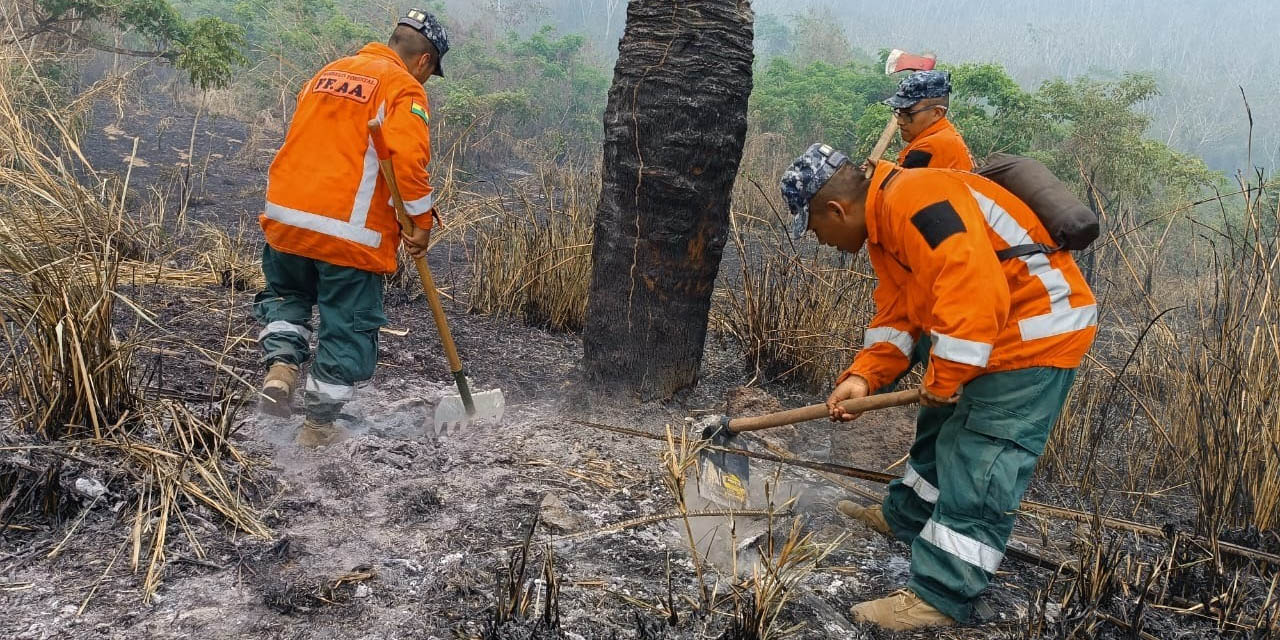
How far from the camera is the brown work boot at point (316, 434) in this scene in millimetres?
3318

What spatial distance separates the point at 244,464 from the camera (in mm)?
2639

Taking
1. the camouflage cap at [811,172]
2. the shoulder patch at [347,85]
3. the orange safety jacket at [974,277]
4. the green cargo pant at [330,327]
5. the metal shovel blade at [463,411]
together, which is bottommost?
the metal shovel blade at [463,411]

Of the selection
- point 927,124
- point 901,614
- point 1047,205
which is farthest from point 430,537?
point 927,124

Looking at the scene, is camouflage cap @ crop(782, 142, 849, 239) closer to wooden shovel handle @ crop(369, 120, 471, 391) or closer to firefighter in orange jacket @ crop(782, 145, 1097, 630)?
firefighter in orange jacket @ crop(782, 145, 1097, 630)

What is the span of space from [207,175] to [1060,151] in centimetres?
918

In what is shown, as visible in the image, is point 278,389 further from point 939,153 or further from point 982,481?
point 939,153

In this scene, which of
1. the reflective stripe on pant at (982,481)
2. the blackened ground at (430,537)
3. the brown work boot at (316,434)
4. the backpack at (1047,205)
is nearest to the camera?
the blackened ground at (430,537)

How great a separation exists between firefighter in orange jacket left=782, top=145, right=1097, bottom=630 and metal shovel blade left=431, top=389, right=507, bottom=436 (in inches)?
71.5

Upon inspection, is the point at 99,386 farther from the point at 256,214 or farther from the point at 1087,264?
the point at 1087,264

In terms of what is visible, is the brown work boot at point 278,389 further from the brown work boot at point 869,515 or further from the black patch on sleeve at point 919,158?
the black patch on sleeve at point 919,158

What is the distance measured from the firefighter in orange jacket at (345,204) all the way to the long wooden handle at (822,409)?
1.52m

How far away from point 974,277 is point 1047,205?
368 millimetres

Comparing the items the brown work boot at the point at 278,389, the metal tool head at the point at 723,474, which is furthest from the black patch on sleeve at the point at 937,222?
the brown work boot at the point at 278,389

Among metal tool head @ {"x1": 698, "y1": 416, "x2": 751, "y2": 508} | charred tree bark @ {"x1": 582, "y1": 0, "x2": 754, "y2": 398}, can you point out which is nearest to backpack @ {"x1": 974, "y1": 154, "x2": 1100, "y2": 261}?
metal tool head @ {"x1": 698, "y1": 416, "x2": 751, "y2": 508}
